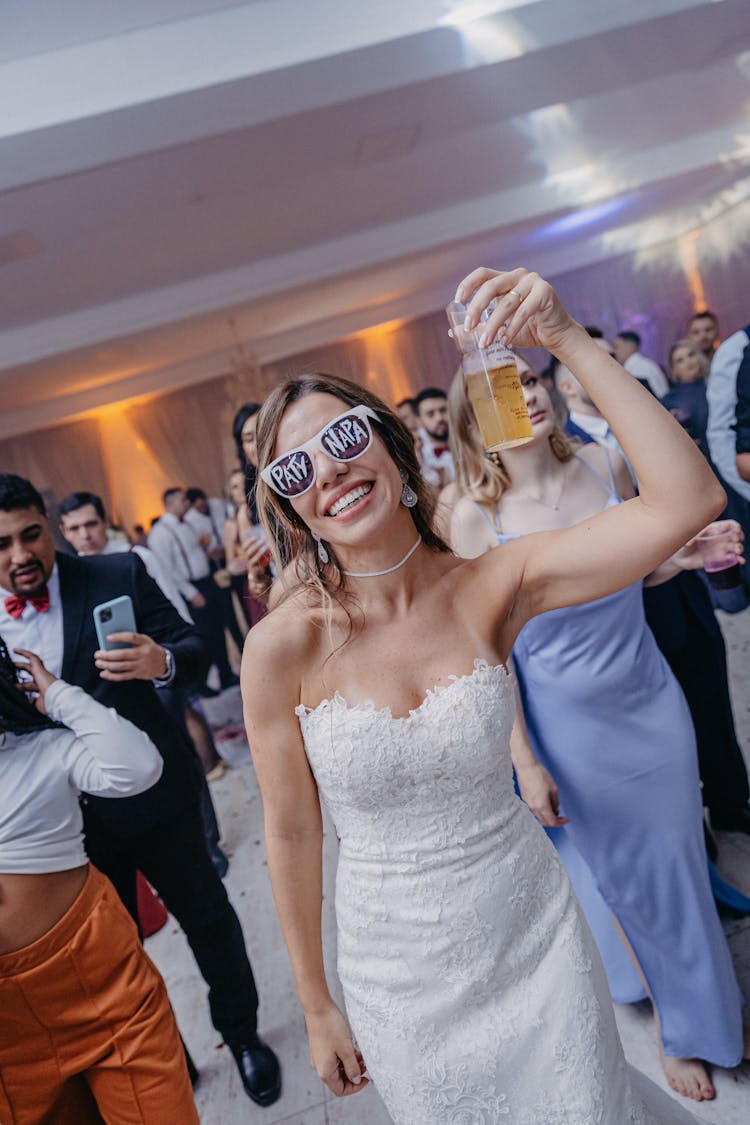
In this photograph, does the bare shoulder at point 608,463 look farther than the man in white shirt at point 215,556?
No

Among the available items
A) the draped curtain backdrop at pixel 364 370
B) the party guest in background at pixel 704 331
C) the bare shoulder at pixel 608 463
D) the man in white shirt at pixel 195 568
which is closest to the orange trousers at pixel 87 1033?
the bare shoulder at pixel 608 463

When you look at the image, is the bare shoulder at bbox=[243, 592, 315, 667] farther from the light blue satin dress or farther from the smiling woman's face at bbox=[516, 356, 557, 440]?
the smiling woman's face at bbox=[516, 356, 557, 440]

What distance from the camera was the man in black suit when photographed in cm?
209

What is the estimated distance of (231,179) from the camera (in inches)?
232

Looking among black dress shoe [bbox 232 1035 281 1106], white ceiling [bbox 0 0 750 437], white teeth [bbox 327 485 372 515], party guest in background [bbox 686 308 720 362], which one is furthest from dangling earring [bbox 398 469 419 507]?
party guest in background [bbox 686 308 720 362]

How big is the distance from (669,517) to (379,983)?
909mm

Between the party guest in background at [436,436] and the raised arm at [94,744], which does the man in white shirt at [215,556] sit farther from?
the raised arm at [94,744]

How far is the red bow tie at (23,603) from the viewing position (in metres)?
2.09

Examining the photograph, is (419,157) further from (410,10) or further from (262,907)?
(262,907)

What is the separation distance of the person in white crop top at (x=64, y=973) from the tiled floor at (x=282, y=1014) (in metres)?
0.83

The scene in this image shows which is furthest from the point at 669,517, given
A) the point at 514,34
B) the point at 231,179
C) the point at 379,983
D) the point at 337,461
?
the point at 231,179

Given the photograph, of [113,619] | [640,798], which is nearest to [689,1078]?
[640,798]

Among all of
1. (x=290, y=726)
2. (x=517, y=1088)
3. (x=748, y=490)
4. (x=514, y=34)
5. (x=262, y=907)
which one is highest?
(x=514, y=34)

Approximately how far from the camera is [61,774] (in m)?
1.75
